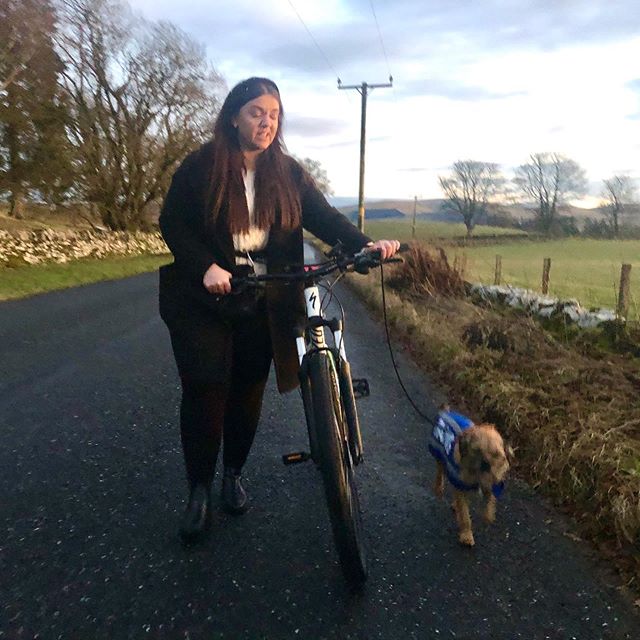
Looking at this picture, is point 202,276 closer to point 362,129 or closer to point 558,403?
point 558,403

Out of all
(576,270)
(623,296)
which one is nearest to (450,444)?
(623,296)

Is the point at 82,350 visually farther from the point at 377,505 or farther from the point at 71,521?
the point at 377,505

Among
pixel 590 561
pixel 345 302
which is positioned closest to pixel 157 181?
pixel 345 302

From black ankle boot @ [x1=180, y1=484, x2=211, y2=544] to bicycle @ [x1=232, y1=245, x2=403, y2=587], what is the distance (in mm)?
530

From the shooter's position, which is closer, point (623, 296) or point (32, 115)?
point (623, 296)

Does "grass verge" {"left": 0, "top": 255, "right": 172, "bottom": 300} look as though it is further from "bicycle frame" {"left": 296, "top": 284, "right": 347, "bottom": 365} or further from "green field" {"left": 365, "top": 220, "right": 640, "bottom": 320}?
"bicycle frame" {"left": 296, "top": 284, "right": 347, "bottom": 365}

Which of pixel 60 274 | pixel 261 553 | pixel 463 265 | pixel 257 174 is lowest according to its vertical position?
pixel 60 274

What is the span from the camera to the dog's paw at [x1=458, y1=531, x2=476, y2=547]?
3117 millimetres

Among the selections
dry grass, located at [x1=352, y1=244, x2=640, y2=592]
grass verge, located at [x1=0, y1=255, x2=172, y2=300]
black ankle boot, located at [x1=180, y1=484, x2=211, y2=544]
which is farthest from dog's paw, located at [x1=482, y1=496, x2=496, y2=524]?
grass verge, located at [x1=0, y1=255, x2=172, y2=300]

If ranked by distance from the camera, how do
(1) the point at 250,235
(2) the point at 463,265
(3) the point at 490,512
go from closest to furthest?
1. (1) the point at 250,235
2. (3) the point at 490,512
3. (2) the point at 463,265

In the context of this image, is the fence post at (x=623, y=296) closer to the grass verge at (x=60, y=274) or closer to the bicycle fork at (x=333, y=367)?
the bicycle fork at (x=333, y=367)

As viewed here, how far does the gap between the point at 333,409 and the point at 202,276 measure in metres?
0.83

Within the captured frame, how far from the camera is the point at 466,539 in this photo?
3.12m

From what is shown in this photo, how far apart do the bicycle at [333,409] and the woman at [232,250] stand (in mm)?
182
